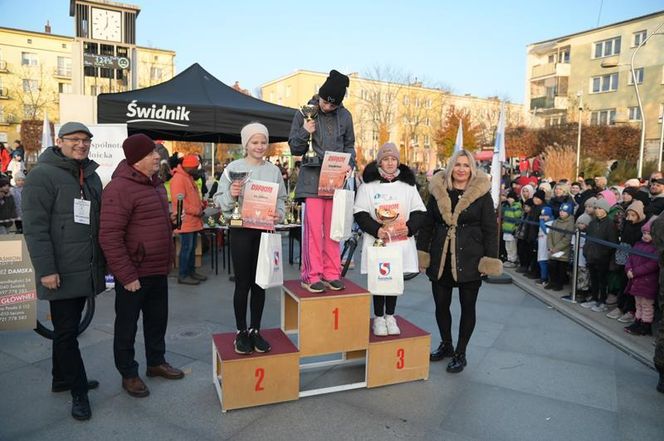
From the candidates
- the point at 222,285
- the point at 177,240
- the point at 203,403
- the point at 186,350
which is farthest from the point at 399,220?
the point at 177,240

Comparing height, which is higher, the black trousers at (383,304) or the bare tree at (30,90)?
the bare tree at (30,90)

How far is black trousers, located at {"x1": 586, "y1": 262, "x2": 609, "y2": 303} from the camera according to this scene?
6.49m

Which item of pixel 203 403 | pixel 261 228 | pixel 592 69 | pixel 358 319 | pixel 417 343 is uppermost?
pixel 592 69

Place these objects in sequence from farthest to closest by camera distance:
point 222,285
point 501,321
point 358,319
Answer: point 222,285
point 501,321
point 358,319

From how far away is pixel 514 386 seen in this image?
404cm

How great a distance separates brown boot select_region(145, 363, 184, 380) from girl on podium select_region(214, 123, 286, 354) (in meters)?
0.71

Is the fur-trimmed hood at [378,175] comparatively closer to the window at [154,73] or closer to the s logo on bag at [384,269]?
the s logo on bag at [384,269]

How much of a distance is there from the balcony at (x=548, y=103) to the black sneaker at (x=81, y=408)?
147 ft

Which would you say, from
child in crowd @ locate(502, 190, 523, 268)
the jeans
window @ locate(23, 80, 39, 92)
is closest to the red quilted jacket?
the jeans

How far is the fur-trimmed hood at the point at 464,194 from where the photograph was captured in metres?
4.14

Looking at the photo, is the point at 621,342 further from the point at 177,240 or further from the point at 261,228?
the point at 177,240

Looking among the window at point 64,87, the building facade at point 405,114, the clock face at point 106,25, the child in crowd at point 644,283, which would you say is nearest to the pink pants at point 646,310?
the child in crowd at point 644,283

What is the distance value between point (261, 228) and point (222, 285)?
4075 millimetres

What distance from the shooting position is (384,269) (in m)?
3.90
